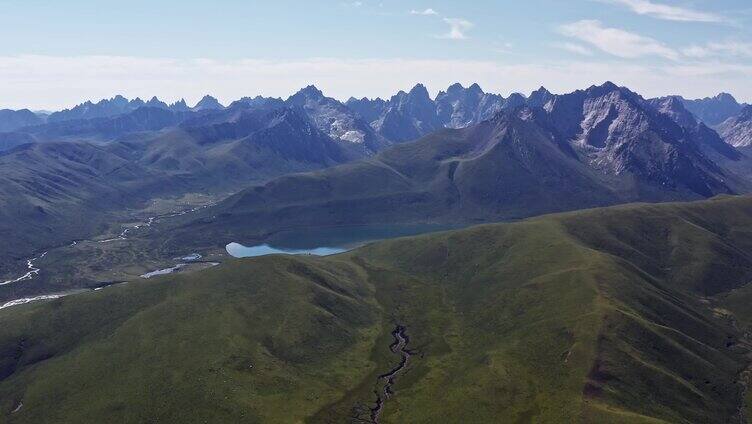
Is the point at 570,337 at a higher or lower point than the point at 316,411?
higher

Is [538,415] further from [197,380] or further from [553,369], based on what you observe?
[197,380]

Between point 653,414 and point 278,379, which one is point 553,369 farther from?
point 278,379

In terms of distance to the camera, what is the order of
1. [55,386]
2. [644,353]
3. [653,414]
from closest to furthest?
[653,414]
[55,386]
[644,353]

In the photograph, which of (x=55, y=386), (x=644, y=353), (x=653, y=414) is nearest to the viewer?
(x=653, y=414)

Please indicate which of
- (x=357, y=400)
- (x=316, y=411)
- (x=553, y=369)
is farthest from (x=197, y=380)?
(x=553, y=369)

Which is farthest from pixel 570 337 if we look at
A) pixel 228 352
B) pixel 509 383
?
pixel 228 352

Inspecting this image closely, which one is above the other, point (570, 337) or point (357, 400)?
point (570, 337)

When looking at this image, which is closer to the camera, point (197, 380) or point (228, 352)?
point (197, 380)

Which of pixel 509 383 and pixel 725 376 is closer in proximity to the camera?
pixel 509 383

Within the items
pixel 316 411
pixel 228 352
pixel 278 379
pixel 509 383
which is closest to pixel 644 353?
pixel 509 383
